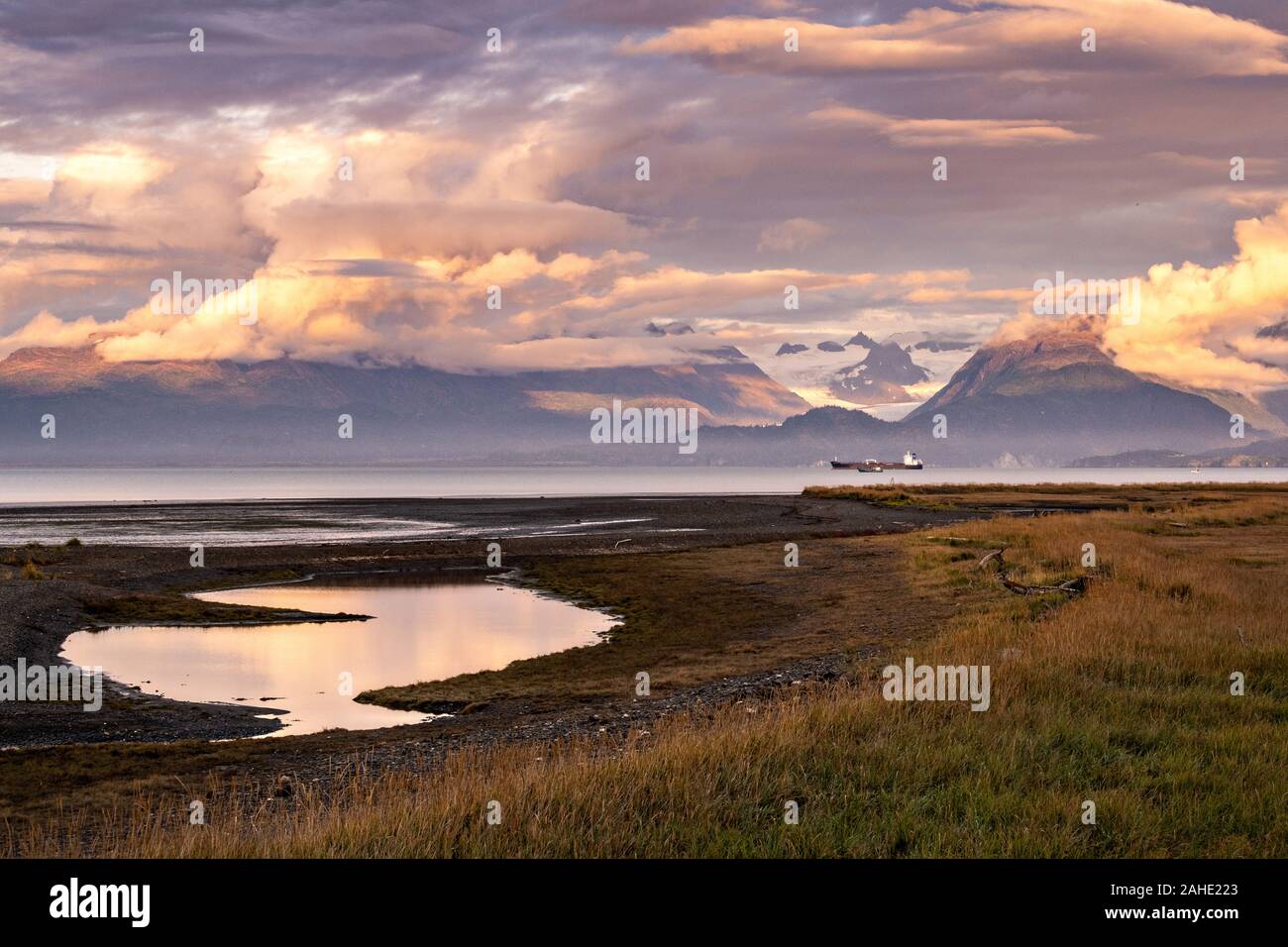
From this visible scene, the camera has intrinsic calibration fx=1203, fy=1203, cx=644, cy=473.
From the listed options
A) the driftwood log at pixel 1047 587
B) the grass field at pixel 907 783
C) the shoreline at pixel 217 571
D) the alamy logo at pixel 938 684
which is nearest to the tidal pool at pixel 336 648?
the shoreline at pixel 217 571

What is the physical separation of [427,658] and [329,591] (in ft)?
58.1

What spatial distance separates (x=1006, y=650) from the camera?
18516 millimetres

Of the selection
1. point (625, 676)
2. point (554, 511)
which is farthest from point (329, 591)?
point (554, 511)

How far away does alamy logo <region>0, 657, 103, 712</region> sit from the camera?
24.1 meters

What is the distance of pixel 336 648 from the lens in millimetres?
32812

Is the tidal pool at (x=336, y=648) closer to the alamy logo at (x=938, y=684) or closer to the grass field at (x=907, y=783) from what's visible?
the alamy logo at (x=938, y=684)

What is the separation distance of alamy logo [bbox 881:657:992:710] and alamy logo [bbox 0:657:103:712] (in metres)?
15.4

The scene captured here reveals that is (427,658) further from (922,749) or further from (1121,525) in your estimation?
(1121,525)
